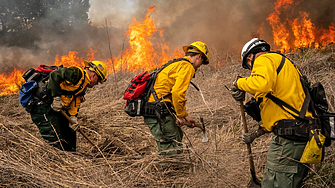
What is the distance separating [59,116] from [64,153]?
1052mm

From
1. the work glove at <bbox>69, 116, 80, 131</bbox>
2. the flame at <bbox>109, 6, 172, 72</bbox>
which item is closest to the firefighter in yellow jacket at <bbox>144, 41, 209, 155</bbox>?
the work glove at <bbox>69, 116, 80, 131</bbox>

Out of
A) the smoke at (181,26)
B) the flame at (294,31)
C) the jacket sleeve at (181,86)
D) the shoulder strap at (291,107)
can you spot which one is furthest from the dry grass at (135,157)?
the smoke at (181,26)

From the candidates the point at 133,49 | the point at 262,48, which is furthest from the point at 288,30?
the point at 262,48

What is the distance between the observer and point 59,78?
3.87m

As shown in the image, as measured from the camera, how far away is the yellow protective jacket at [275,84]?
2395 mm

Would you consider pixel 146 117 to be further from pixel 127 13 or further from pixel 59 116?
pixel 127 13

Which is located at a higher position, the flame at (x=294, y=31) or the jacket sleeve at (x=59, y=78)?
the flame at (x=294, y=31)

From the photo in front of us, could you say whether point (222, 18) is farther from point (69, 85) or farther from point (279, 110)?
point (279, 110)

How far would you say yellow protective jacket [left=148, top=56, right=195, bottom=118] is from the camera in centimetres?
339

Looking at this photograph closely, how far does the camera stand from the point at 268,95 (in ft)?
8.41

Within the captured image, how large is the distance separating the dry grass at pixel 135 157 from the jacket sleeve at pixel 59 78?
706 millimetres

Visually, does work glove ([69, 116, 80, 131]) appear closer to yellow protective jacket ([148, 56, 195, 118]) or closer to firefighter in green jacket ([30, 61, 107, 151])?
firefighter in green jacket ([30, 61, 107, 151])

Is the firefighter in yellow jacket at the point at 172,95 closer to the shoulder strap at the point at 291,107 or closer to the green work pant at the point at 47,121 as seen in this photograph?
the shoulder strap at the point at 291,107

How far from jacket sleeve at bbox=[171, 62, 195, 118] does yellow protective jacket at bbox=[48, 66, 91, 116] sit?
63.2 inches
